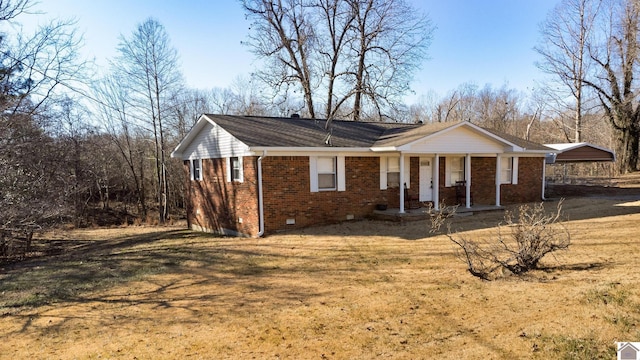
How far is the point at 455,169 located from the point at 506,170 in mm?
2646

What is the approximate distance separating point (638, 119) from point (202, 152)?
28.7m

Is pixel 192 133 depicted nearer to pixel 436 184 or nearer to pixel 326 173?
pixel 326 173

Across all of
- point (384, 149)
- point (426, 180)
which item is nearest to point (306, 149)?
point (384, 149)

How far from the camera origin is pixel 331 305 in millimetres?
5672

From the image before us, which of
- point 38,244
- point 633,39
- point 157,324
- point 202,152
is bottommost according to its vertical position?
point 38,244

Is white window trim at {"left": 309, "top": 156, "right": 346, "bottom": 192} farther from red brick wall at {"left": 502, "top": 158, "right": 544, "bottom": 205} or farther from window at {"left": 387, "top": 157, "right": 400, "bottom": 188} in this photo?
red brick wall at {"left": 502, "top": 158, "right": 544, "bottom": 205}

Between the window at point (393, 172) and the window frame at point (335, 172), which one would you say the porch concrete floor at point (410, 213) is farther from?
the window frame at point (335, 172)

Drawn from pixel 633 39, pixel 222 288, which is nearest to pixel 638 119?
pixel 633 39

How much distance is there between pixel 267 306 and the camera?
5852mm

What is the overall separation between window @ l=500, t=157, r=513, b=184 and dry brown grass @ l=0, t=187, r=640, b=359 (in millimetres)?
6398

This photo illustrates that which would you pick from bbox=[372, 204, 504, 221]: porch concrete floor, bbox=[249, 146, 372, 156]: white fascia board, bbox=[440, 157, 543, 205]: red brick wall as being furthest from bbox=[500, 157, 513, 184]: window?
bbox=[249, 146, 372, 156]: white fascia board

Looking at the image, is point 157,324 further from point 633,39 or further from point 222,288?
point 633,39

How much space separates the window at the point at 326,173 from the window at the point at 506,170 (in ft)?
26.6

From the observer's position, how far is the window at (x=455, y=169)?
609 inches
